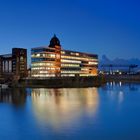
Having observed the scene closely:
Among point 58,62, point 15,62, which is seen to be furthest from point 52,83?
point 15,62

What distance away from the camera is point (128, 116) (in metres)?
35.9

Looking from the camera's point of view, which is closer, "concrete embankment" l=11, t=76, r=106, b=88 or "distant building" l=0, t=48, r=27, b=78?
"concrete embankment" l=11, t=76, r=106, b=88

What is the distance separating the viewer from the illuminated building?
128250mm

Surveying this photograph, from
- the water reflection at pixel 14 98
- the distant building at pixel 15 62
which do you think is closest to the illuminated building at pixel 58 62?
the distant building at pixel 15 62

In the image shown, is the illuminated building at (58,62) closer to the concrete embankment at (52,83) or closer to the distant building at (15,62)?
the concrete embankment at (52,83)

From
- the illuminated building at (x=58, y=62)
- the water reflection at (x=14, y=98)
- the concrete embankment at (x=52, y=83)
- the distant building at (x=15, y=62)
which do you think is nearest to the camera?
the water reflection at (x=14, y=98)

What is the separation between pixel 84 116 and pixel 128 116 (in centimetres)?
528

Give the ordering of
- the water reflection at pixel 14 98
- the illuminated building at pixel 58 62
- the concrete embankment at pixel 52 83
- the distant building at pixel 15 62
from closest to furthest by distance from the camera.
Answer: the water reflection at pixel 14 98 < the concrete embankment at pixel 52 83 < the illuminated building at pixel 58 62 < the distant building at pixel 15 62

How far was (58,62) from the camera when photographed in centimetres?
13600

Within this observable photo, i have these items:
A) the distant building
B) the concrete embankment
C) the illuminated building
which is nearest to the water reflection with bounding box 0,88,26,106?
the concrete embankment

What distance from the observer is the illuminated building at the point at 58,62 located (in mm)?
128250

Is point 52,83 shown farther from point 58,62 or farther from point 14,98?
point 14,98

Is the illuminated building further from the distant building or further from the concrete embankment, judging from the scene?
the distant building

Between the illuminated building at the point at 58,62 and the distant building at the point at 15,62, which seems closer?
the illuminated building at the point at 58,62
